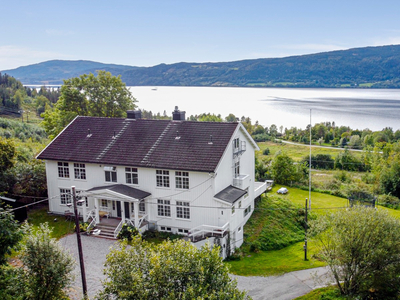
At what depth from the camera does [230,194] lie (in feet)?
87.8

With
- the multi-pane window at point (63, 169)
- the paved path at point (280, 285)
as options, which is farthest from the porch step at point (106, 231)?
the paved path at point (280, 285)

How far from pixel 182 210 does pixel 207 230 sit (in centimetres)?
270

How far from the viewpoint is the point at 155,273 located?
38.3 ft

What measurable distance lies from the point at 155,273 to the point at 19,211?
21.6 m

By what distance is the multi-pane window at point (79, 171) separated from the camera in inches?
1181

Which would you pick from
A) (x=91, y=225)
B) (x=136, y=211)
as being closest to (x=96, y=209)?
(x=91, y=225)

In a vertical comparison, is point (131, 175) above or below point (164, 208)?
above

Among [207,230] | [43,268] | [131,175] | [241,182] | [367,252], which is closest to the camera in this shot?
[43,268]

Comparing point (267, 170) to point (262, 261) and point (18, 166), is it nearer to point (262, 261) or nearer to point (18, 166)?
point (262, 261)

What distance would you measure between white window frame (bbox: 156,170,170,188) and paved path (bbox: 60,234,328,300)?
20.1ft

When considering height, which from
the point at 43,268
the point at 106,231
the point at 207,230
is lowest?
the point at 106,231

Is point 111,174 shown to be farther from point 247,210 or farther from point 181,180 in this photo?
point 247,210

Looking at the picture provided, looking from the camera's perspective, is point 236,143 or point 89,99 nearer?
point 236,143

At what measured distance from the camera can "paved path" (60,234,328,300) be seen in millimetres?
20475
